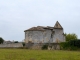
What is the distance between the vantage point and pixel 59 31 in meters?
81.2

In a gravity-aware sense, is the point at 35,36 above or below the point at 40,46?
above

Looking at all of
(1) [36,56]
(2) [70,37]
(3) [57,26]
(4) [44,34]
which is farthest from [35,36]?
(1) [36,56]

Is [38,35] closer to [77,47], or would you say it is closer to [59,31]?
Answer: [59,31]

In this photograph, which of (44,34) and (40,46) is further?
(44,34)

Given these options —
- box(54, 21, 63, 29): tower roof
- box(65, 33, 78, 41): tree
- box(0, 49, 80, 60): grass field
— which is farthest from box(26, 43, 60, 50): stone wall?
box(65, 33, 78, 41): tree

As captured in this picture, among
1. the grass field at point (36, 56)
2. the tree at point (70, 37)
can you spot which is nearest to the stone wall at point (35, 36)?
the tree at point (70, 37)

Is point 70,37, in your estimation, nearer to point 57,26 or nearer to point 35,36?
point 57,26

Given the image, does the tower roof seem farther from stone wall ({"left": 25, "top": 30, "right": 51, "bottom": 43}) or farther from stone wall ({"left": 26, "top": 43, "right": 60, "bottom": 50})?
stone wall ({"left": 26, "top": 43, "right": 60, "bottom": 50})

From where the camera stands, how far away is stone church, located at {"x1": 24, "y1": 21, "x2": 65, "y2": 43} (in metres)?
76.6

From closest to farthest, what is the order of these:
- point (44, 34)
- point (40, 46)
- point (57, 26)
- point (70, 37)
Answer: point (40, 46)
point (44, 34)
point (57, 26)
point (70, 37)

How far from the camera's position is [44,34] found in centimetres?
7819

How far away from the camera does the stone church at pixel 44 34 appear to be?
7656 centimetres

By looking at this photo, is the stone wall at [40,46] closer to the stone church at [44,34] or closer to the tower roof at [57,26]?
the stone church at [44,34]

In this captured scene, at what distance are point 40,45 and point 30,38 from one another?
7.67 metres
